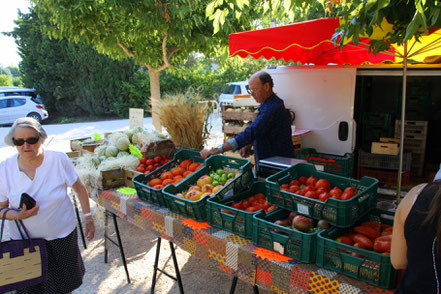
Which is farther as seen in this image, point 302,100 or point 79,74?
point 79,74

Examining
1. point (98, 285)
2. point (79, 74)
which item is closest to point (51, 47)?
point (79, 74)

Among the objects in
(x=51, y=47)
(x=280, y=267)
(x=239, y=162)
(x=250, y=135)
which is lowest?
(x=280, y=267)

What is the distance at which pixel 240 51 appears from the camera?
14.2 ft

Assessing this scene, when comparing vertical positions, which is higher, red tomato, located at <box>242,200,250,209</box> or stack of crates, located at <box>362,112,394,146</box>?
stack of crates, located at <box>362,112,394,146</box>

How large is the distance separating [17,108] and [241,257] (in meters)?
17.2

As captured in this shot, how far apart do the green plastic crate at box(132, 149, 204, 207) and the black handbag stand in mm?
897

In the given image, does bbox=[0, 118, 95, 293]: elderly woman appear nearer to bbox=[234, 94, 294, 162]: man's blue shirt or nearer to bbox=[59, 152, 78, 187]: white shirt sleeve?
bbox=[59, 152, 78, 187]: white shirt sleeve

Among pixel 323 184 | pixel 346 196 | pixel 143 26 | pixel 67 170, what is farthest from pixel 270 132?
pixel 143 26

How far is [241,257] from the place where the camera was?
211 centimetres

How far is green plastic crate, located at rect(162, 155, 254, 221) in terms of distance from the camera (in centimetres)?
247

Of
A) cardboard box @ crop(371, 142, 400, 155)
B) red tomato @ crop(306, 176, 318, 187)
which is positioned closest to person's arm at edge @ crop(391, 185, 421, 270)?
red tomato @ crop(306, 176, 318, 187)

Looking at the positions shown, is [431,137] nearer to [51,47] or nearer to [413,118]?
[413,118]

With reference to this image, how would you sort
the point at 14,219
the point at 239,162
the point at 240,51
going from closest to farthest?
1. the point at 14,219
2. the point at 239,162
3. the point at 240,51

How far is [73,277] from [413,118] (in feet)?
20.4
